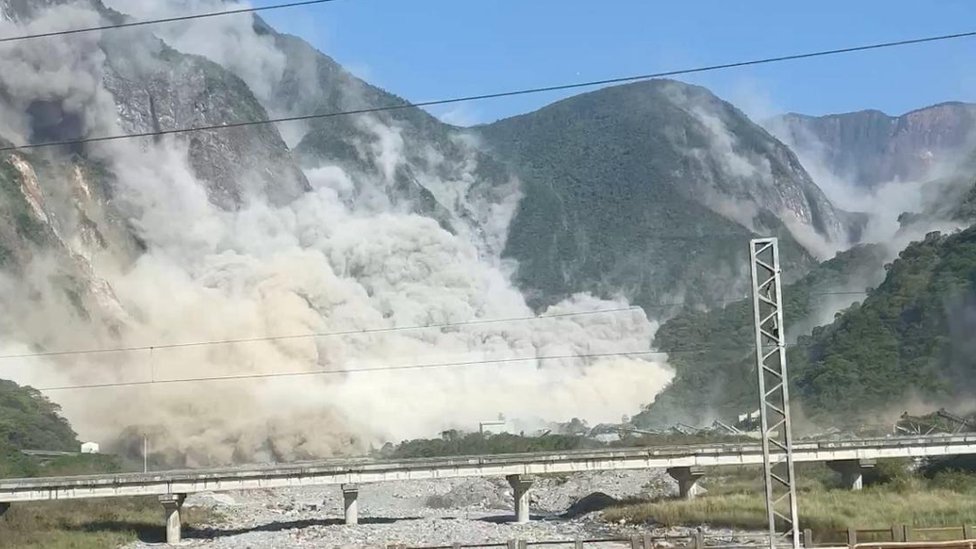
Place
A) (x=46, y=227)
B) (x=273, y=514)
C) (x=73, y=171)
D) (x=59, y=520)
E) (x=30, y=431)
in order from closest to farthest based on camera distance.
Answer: (x=59, y=520), (x=273, y=514), (x=30, y=431), (x=46, y=227), (x=73, y=171)

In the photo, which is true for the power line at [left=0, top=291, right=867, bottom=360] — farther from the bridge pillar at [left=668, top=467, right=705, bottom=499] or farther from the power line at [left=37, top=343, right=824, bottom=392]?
the bridge pillar at [left=668, top=467, right=705, bottom=499]

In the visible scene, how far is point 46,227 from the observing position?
13025 centimetres

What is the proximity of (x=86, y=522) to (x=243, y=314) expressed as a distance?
49.9 meters

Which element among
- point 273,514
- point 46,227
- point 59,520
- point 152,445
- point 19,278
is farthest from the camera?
point 46,227

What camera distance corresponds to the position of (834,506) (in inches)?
2416

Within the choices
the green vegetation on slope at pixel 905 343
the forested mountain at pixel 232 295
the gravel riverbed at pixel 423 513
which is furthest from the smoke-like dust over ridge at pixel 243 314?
the green vegetation on slope at pixel 905 343

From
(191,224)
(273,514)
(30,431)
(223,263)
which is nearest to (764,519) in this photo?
(273,514)

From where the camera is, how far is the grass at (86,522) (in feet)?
A: 207

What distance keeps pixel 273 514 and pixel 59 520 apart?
1522 centimetres

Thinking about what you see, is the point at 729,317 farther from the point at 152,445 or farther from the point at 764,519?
the point at 764,519

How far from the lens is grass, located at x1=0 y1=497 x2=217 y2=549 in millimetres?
63188

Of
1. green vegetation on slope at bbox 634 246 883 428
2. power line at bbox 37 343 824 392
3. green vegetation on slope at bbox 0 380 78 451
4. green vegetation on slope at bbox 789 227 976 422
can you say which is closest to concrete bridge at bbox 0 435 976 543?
green vegetation on slope at bbox 0 380 78 451

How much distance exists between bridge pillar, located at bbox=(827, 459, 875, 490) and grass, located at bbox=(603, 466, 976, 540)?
750mm

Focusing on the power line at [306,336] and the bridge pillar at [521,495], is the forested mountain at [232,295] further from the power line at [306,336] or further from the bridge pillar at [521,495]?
the bridge pillar at [521,495]
